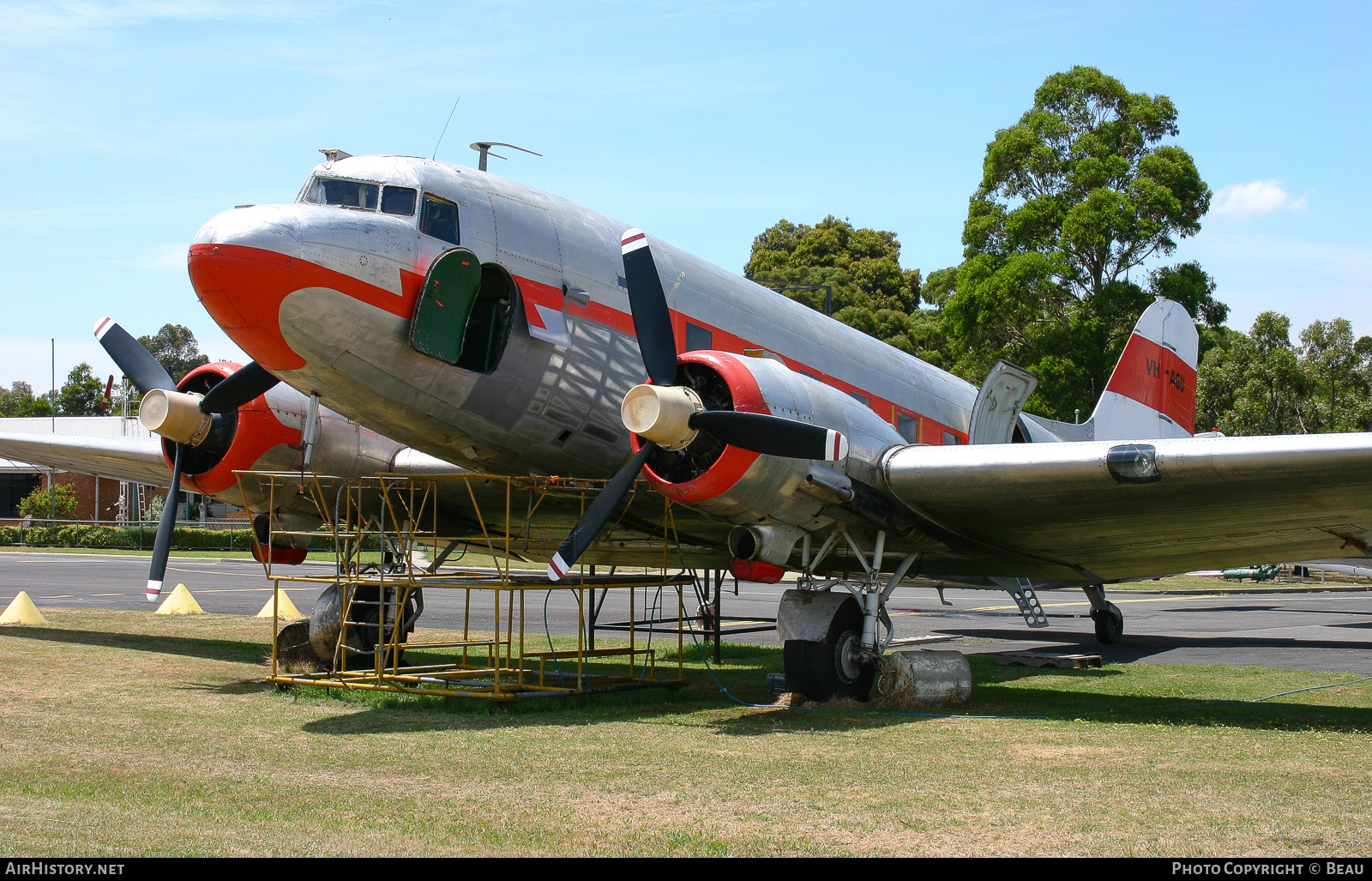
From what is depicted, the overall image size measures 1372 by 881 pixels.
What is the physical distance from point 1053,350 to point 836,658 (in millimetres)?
28784

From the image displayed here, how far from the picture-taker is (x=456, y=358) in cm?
1040

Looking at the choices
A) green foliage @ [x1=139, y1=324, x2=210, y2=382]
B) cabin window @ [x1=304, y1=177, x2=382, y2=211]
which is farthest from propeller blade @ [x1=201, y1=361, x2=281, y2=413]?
green foliage @ [x1=139, y1=324, x2=210, y2=382]

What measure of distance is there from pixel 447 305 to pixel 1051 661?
968 centimetres

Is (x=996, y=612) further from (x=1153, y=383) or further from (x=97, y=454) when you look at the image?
(x=97, y=454)

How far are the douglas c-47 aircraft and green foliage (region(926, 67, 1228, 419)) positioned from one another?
25118mm

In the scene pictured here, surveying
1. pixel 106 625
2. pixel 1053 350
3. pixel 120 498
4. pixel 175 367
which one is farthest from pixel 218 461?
pixel 175 367

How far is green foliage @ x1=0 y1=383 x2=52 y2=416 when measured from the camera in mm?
94312

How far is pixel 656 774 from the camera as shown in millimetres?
7449

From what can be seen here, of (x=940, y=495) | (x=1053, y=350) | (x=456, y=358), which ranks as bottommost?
(x=940, y=495)

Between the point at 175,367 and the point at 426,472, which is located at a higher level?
the point at 175,367

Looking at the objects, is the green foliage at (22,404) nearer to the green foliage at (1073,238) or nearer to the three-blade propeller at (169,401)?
the green foliage at (1073,238)

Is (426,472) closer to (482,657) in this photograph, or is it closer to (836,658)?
(482,657)

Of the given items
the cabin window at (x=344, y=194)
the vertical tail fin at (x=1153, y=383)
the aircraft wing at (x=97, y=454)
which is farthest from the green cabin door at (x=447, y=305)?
the vertical tail fin at (x=1153, y=383)

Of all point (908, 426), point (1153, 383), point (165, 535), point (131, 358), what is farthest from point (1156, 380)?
point (131, 358)
